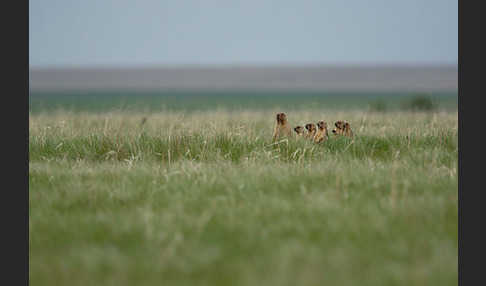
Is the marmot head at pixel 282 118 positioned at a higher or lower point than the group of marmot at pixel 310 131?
higher

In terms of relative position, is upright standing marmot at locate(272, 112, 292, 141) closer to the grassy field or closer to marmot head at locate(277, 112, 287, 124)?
marmot head at locate(277, 112, 287, 124)

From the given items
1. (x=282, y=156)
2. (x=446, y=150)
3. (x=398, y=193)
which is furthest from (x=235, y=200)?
(x=446, y=150)

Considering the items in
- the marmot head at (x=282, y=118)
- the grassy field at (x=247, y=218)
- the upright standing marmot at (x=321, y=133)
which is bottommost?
the grassy field at (x=247, y=218)

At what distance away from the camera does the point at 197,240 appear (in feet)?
9.06

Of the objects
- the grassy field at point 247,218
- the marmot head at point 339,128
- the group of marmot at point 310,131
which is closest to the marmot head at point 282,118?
the group of marmot at point 310,131

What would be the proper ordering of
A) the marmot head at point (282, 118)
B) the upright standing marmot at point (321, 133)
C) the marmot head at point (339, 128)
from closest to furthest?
the upright standing marmot at point (321, 133), the marmot head at point (282, 118), the marmot head at point (339, 128)

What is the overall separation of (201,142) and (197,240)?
9.97 feet

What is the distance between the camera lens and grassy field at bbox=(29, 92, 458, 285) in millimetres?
2369

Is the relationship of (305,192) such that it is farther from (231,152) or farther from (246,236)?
(231,152)

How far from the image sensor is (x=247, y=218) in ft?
10.3

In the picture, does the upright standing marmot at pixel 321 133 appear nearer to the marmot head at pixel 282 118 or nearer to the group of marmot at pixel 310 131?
the group of marmot at pixel 310 131

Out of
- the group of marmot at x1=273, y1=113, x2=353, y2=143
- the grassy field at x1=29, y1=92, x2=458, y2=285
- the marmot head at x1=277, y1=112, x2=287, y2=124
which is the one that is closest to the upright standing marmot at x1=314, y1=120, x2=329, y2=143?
the group of marmot at x1=273, y1=113, x2=353, y2=143

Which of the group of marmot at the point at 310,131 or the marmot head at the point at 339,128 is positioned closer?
the group of marmot at the point at 310,131

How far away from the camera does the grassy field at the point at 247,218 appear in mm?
2369
